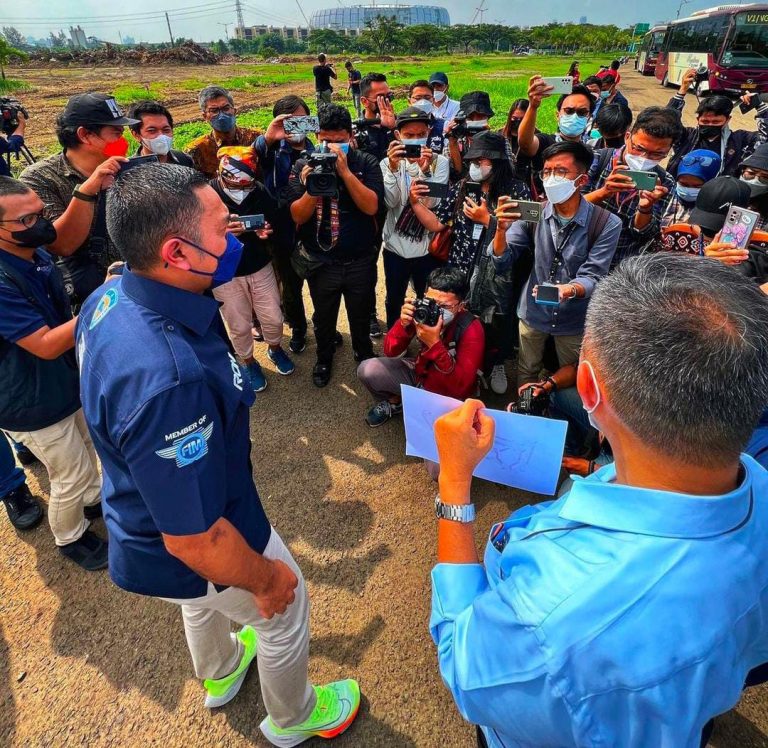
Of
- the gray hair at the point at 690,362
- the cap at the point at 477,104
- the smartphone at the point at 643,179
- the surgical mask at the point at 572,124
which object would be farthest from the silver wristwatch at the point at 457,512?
the surgical mask at the point at 572,124

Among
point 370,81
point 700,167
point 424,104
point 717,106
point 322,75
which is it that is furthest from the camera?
point 322,75

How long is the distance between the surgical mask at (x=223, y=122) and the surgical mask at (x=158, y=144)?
0.53 meters

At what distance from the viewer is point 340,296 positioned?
13.3ft

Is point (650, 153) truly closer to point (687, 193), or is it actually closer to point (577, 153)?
point (687, 193)

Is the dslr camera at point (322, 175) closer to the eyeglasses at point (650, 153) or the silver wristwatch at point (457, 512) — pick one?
the eyeglasses at point (650, 153)

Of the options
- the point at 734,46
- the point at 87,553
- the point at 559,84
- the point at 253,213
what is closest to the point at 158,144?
the point at 253,213

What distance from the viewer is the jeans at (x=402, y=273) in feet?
13.9

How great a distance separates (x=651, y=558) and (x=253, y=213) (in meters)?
3.80

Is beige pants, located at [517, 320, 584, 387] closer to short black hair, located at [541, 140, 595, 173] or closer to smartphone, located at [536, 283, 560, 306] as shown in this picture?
smartphone, located at [536, 283, 560, 306]

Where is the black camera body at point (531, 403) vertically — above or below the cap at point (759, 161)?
below

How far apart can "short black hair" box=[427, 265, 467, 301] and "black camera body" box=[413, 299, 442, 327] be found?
188mm

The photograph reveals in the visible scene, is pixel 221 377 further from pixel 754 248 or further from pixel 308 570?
pixel 754 248

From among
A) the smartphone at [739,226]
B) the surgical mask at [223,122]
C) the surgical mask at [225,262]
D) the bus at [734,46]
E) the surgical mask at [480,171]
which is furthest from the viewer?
the bus at [734,46]

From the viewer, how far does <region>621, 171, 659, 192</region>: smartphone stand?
305 cm
